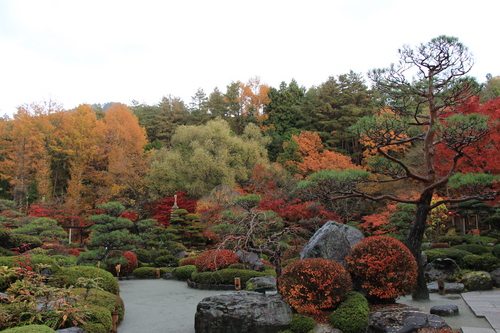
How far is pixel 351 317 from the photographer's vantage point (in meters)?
6.09

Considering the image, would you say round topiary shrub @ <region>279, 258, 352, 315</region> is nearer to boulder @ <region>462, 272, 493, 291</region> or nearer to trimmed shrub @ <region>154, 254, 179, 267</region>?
boulder @ <region>462, 272, 493, 291</region>

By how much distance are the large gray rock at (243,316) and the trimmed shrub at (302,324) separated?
125 millimetres

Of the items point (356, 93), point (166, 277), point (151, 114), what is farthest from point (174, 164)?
point (151, 114)

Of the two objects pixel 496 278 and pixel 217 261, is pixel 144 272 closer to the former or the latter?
pixel 217 261

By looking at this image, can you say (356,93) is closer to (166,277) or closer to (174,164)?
(174,164)

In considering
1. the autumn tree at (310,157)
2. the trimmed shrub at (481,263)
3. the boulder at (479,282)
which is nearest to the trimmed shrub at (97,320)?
the boulder at (479,282)

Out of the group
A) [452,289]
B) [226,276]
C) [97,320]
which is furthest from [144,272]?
[452,289]

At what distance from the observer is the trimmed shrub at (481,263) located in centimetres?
1095

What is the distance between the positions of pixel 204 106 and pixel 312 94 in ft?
41.8

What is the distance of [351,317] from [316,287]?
0.80 meters

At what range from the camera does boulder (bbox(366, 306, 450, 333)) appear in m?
5.57

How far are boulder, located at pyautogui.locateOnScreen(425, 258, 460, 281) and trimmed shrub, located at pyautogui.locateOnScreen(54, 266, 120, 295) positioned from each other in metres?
9.15

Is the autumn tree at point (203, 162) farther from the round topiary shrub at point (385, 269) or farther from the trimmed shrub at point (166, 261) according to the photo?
the round topiary shrub at point (385, 269)

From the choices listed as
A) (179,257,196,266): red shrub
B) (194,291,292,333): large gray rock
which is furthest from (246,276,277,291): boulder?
(179,257,196,266): red shrub
